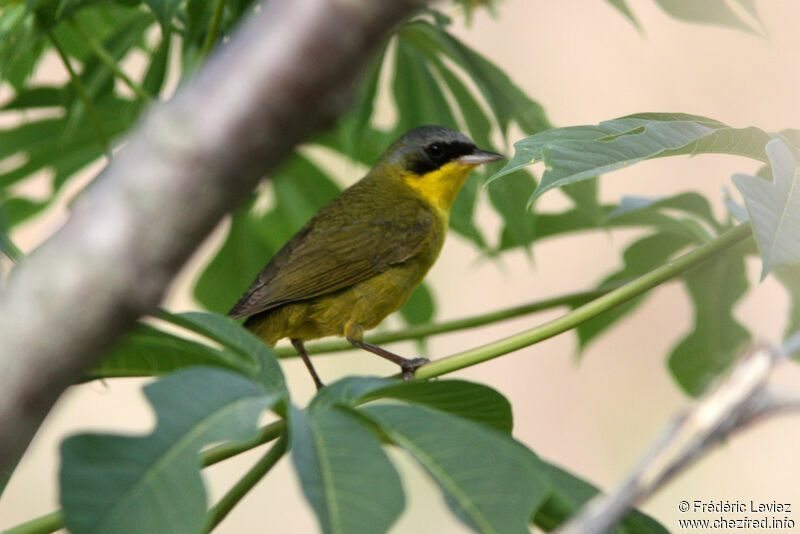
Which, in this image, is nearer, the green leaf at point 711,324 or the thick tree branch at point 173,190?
the thick tree branch at point 173,190

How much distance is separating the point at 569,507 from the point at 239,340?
0.60 metres

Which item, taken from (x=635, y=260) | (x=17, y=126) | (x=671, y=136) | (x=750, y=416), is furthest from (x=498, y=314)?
(x=750, y=416)

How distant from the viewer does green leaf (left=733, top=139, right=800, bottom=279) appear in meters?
1.40

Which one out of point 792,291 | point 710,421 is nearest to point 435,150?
point 792,291

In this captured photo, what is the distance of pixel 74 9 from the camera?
226 cm

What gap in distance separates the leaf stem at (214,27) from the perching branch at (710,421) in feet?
5.57

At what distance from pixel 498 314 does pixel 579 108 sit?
4.81 metres

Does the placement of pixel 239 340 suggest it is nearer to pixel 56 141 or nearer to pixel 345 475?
pixel 345 475

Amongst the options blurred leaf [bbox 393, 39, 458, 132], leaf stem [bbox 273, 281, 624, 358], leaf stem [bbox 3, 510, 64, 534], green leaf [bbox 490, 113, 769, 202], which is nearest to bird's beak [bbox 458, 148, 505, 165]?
blurred leaf [bbox 393, 39, 458, 132]

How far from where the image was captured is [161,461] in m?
1.23

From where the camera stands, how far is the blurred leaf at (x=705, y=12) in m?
2.26

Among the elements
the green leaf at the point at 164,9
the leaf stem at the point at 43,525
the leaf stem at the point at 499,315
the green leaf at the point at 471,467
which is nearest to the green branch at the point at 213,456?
the leaf stem at the point at 43,525

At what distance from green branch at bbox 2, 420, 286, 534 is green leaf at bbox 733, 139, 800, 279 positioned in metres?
0.78

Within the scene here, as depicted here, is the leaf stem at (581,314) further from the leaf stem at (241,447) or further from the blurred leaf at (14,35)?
the blurred leaf at (14,35)
